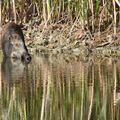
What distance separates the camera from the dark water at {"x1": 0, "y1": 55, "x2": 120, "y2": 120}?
8.27 metres

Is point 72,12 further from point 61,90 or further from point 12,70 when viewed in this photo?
point 61,90

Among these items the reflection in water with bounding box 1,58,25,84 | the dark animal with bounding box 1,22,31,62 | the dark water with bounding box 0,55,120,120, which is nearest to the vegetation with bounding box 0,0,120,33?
the dark animal with bounding box 1,22,31,62

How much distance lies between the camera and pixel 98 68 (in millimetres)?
13609

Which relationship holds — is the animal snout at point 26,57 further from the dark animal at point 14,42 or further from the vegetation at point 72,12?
the vegetation at point 72,12

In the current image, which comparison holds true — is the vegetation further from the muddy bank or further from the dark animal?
the dark animal

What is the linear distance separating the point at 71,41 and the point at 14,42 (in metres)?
2.59

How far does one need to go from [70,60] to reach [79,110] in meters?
7.22

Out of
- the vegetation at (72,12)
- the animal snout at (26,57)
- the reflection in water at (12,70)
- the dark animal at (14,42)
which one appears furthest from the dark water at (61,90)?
the vegetation at (72,12)

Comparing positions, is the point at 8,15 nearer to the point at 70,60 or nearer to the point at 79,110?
the point at 70,60

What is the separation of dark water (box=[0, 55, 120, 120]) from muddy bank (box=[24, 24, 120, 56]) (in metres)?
2.47

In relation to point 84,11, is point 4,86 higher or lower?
lower

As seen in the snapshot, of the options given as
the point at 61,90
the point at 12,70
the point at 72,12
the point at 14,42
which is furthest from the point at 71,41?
the point at 61,90

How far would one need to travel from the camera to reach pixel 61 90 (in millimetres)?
10328

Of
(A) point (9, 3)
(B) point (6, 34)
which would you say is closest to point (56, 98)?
(B) point (6, 34)
